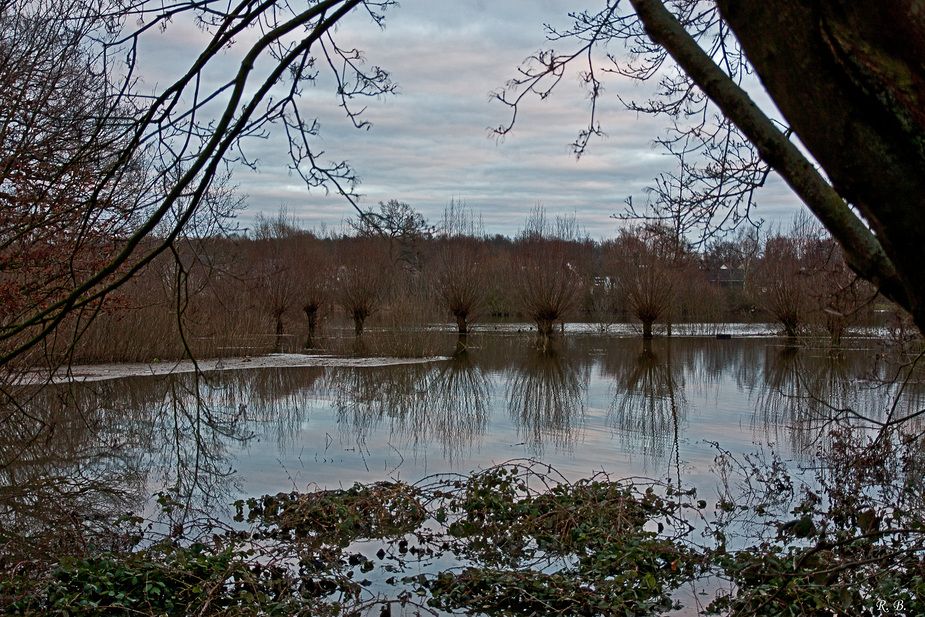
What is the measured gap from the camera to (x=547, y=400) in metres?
12.4

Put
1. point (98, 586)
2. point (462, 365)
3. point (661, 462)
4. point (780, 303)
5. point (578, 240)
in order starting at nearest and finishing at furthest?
point (98, 586)
point (661, 462)
point (462, 365)
point (780, 303)
point (578, 240)

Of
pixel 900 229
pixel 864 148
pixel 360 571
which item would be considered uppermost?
pixel 864 148

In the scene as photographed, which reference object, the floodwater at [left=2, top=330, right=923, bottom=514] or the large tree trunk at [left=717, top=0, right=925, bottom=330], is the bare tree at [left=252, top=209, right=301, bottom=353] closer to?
the floodwater at [left=2, top=330, right=923, bottom=514]

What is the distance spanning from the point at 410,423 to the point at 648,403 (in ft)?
13.7

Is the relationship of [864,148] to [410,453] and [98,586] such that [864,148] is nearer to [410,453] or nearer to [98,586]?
[98,586]

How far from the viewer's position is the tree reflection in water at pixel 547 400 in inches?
375

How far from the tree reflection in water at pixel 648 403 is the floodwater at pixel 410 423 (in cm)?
4

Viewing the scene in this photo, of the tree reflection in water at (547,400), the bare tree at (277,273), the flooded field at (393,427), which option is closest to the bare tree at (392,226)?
the flooded field at (393,427)

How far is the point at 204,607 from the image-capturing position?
145 inches

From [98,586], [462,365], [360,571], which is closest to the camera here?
[98,586]

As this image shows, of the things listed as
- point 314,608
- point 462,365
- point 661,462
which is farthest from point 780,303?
point 314,608

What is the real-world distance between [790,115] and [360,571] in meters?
4.29

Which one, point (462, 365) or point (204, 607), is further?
point (462, 365)

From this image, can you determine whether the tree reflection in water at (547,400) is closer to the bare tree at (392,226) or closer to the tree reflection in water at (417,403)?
the tree reflection in water at (417,403)
